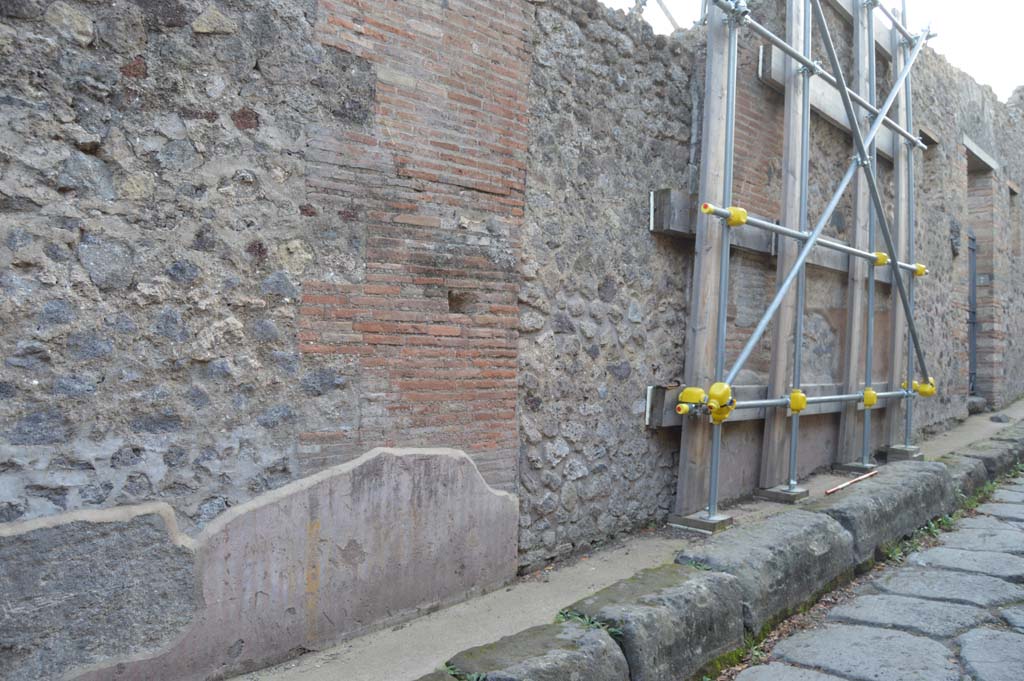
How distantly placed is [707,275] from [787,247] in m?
0.93

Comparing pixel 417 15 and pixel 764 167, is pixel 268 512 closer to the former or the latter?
pixel 417 15

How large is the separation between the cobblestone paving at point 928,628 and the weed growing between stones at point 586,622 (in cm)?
67

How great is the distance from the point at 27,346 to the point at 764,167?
422cm

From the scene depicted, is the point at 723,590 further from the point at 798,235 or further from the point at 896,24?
the point at 896,24

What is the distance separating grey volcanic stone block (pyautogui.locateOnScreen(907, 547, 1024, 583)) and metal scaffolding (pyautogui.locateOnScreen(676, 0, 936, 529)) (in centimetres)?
80

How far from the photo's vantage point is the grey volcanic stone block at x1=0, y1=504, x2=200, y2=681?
2137 millimetres

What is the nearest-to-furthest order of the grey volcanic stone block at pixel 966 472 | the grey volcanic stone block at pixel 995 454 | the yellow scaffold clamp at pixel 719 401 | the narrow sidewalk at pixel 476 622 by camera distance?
1. the narrow sidewalk at pixel 476 622
2. the yellow scaffold clamp at pixel 719 401
3. the grey volcanic stone block at pixel 966 472
4. the grey volcanic stone block at pixel 995 454

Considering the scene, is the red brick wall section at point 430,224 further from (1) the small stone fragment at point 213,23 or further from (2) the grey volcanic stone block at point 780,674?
(2) the grey volcanic stone block at point 780,674

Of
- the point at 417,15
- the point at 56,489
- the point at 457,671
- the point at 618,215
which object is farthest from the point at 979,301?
the point at 56,489

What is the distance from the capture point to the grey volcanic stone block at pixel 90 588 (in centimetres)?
214

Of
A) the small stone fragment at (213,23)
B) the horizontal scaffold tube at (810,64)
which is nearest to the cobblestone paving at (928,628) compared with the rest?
the small stone fragment at (213,23)

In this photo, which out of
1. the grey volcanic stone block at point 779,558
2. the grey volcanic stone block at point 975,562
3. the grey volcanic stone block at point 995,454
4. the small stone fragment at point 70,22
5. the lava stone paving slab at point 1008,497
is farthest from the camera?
the grey volcanic stone block at point 995,454

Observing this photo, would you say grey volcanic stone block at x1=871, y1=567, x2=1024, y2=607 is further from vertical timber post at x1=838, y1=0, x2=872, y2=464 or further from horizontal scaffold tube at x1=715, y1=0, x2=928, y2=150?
horizontal scaffold tube at x1=715, y1=0, x2=928, y2=150

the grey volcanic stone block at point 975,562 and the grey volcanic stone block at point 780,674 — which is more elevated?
the grey volcanic stone block at point 975,562
